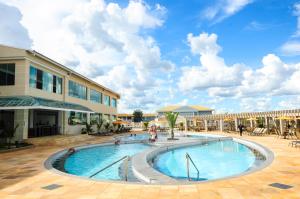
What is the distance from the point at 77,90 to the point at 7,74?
10.00 metres

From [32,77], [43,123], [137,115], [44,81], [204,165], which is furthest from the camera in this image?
[137,115]

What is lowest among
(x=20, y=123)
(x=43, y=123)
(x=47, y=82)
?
(x=43, y=123)

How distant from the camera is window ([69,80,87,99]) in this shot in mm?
25219

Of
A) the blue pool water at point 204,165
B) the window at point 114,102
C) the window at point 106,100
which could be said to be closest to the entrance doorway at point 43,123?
the blue pool water at point 204,165

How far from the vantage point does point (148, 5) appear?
1166 cm

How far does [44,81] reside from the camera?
64.5 feet

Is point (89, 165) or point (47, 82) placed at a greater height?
point (47, 82)

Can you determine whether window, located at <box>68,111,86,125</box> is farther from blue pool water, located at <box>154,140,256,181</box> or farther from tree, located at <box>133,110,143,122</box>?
tree, located at <box>133,110,143,122</box>

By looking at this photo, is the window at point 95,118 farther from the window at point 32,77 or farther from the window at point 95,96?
the window at point 32,77

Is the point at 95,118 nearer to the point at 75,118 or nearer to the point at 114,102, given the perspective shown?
the point at 75,118

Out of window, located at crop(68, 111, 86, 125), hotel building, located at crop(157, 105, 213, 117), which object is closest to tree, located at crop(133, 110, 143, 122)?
hotel building, located at crop(157, 105, 213, 117)

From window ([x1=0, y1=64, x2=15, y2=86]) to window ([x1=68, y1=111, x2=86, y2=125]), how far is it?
26.3 ft

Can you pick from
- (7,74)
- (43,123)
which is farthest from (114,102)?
(7,74)

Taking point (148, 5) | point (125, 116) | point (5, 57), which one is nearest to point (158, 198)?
point (148, 5)
